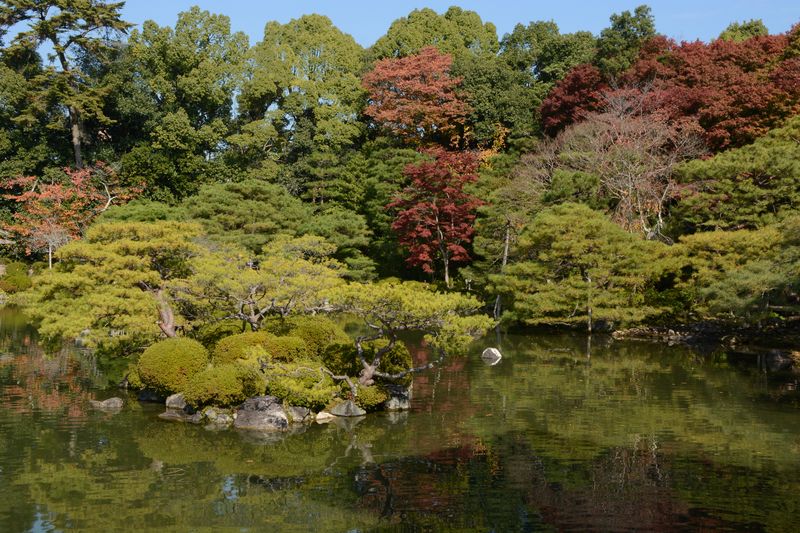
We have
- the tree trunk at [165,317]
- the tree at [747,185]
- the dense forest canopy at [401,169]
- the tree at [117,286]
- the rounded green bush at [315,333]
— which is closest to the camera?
the rounded green bush at [315,333]

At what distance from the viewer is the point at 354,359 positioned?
57.6 feet

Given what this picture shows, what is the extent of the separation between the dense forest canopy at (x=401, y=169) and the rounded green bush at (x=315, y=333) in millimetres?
480

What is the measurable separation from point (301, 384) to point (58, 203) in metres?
30.3

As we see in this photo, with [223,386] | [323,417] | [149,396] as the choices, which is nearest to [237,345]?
[223,386]

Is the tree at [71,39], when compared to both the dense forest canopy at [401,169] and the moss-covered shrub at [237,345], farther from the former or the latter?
the moss-covered shrub at [237,345]

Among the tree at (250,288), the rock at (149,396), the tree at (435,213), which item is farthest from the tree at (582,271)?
the rock at (149,396)

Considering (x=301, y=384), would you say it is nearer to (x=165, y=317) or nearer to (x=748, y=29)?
(x=165, y=317)

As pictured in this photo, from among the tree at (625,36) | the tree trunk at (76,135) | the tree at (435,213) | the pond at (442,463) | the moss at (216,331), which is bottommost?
the pond at (442,463)

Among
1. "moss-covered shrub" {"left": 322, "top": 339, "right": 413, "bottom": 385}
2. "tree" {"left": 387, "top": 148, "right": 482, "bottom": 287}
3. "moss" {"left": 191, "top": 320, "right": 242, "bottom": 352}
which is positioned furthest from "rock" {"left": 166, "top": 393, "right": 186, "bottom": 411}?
"tree" {"left": 387, "top": 148, "right": 482, "bottom": 287}

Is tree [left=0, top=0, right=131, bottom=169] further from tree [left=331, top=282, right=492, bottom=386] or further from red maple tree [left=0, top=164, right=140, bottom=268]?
tree [left=331, top=282, right=492, bottom=386]

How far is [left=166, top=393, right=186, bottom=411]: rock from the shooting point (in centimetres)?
1708

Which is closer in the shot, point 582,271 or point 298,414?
point 298,414

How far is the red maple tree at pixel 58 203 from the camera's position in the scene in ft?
132

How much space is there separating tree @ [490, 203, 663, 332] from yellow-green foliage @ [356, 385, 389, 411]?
1314 centimetres
